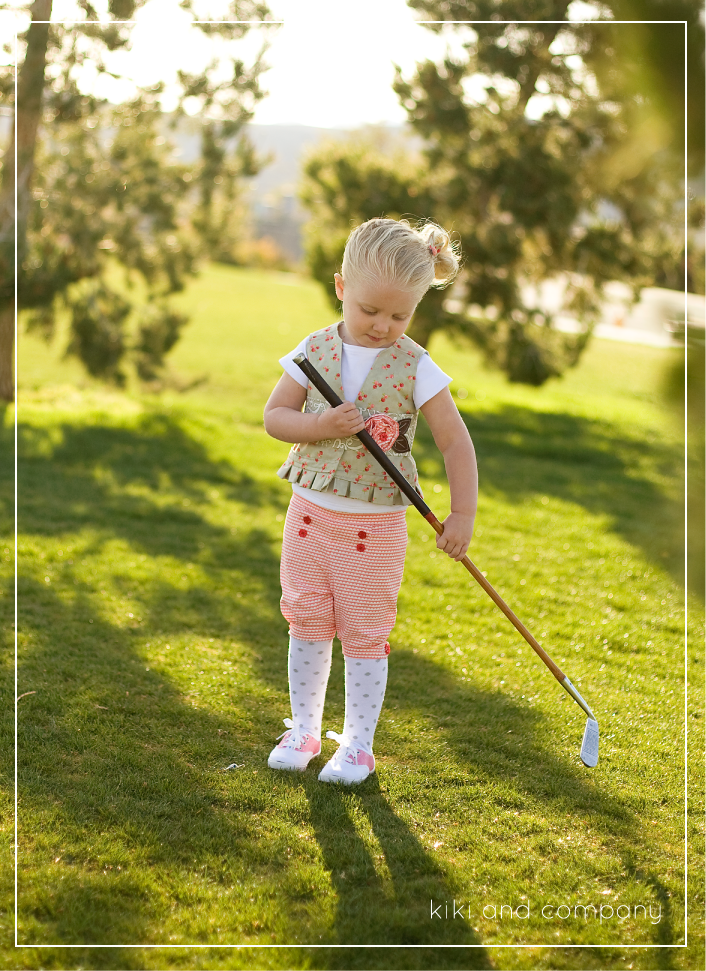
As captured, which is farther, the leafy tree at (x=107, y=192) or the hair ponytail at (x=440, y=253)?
the leafy tree at (x=107, y=192)

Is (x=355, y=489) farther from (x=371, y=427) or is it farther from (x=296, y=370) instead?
(x=296, y=370)

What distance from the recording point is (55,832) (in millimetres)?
2082

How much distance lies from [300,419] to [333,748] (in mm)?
988

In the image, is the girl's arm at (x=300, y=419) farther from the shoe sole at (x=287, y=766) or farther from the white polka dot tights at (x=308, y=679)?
the shoe sole at (x=287, y=766)

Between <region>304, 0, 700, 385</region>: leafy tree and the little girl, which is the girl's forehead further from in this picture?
<region>304, 0, 700, 385</region>: leafy tree

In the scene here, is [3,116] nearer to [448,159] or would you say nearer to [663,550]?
[448,159]

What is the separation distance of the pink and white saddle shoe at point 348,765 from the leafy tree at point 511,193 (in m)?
6.23

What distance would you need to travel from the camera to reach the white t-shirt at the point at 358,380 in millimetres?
2229

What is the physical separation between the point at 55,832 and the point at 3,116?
5785mm

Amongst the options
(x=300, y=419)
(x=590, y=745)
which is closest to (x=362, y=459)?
(x=300, y=419)

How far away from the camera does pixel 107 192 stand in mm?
7207

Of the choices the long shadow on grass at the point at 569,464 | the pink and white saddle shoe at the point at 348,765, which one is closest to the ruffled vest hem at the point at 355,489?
the pink and white saddle shoe at the point at 348,765

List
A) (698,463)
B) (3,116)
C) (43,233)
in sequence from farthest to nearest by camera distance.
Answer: (43,233)
(3,116)
(698,463)

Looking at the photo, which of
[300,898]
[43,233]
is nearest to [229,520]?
[300,898]
